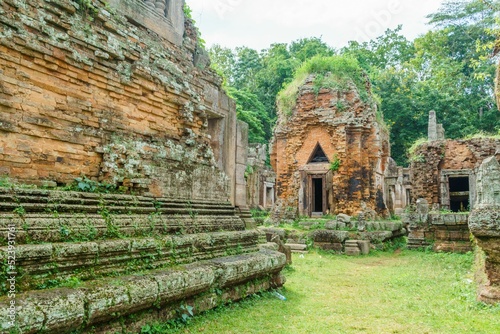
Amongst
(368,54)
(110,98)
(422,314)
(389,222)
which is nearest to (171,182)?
(110,98)

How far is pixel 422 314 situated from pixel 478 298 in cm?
Answer: 83

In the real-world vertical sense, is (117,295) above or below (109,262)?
below

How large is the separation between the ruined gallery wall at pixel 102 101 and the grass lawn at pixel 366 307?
6.50 ft

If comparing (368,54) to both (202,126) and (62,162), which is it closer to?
(202,126)

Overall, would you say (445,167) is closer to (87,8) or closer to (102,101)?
(102,101)

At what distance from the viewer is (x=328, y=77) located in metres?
17.7

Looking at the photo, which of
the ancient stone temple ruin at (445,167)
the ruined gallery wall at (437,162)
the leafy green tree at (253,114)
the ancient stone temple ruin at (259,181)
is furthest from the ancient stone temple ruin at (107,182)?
the leafy green tree at (253,114)

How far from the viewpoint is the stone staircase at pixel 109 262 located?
3029 mm

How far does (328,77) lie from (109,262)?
51.2ft

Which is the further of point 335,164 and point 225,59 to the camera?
point 225,59

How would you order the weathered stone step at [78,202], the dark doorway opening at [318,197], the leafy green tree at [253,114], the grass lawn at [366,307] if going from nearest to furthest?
the weathered stone step at [78,202], the grass lawn at [366,307], the dark doorway opening at [318,197], the leafy green tree at [253,114]

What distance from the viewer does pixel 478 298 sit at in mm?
5250

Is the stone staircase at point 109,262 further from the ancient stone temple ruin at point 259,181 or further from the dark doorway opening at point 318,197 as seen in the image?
the ancient stone temple ruin at point 259,181

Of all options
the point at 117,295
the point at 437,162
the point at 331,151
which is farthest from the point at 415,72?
the point at 117,295
